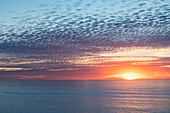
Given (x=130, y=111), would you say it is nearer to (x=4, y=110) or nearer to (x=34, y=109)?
(x=34, y=109)

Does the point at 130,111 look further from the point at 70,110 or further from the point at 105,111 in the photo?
the point at 70,110

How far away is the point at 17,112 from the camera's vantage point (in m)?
53.0

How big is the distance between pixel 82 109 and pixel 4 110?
20318 millimetres

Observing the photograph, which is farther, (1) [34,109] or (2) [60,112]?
(1) [34,109]

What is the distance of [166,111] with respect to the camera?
54.4 meters

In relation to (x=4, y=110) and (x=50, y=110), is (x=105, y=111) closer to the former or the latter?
(x=50, y=110)

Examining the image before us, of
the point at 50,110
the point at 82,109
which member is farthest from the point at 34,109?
the point at 82,109

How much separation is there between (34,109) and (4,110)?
762 centimetres

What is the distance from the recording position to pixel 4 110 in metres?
55.2

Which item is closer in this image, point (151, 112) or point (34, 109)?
point (151, 112)

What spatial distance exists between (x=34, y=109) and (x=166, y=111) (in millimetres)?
34729

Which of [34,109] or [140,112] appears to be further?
[34,109]

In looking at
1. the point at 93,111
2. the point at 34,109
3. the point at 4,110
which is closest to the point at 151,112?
the point at 93,111

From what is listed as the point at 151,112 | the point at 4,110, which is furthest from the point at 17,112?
the point at 151,112
